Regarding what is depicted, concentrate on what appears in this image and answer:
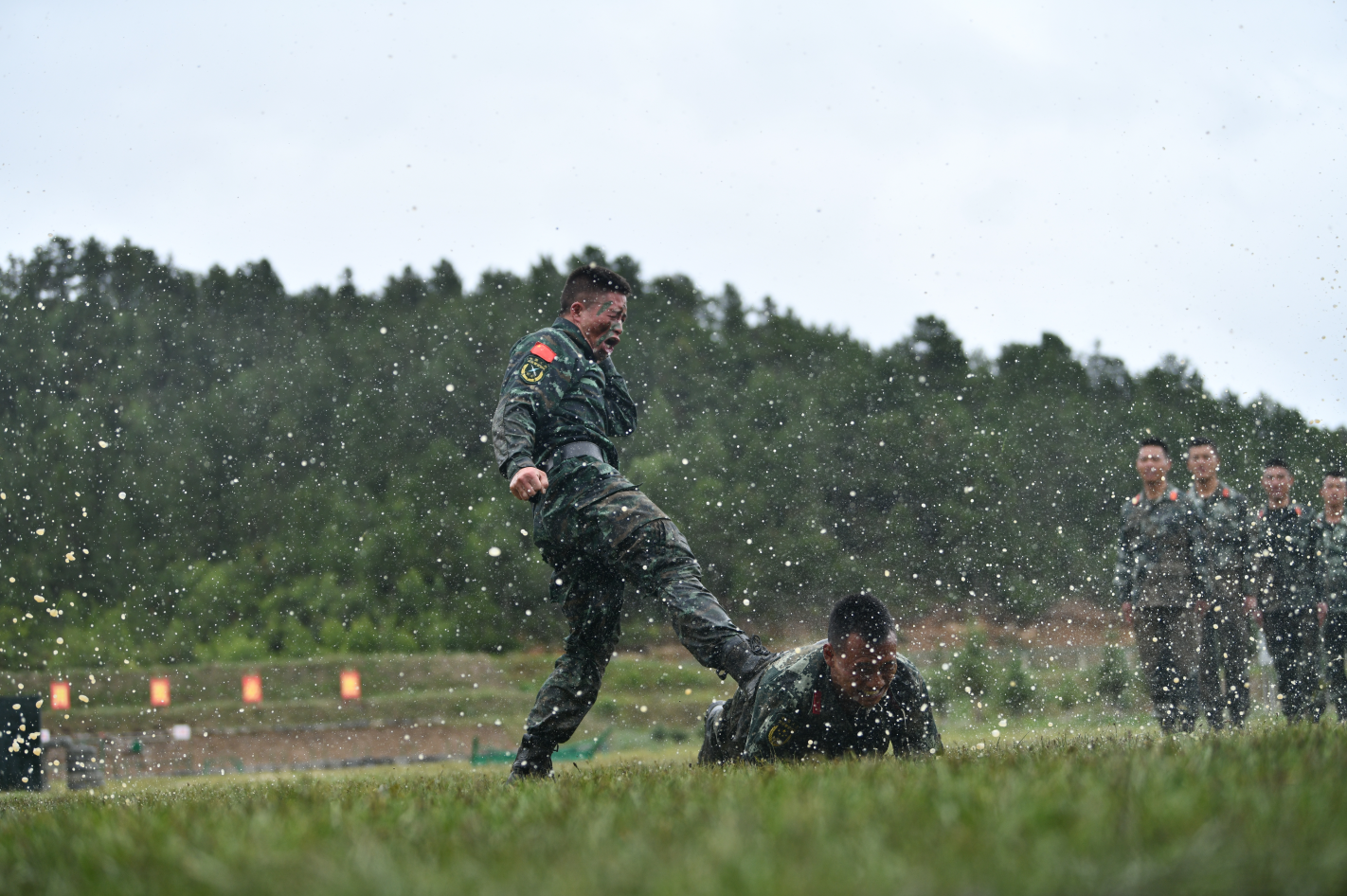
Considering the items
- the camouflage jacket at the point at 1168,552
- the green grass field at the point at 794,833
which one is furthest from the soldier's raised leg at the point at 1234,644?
the green grass field at the point at 794,833

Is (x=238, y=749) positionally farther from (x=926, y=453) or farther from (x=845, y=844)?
(x=845, y=844)

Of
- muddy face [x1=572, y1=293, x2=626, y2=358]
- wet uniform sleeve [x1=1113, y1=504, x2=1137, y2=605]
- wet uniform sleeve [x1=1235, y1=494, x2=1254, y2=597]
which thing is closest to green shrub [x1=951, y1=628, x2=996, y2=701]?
wet uniform sleeve [x1=1235, y1=494, x2=1254, y2=597]

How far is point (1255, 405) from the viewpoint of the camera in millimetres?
27609

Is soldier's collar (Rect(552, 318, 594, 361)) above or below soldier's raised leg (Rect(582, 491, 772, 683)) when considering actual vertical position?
above

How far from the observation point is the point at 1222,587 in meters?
9.16

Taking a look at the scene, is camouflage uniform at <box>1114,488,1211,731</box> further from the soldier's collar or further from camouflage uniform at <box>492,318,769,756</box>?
the soldier's collar

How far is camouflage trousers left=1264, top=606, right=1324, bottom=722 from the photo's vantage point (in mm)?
9148

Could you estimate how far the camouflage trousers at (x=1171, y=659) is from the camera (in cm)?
840

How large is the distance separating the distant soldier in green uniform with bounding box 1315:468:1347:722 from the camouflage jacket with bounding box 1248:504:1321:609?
0.08 m

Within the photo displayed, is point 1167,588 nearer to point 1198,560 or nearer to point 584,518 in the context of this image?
point 1198,560

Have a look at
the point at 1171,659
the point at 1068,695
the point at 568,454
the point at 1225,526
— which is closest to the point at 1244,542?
the point at 1225,526

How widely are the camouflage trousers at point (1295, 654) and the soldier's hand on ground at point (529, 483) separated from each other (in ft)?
23.1

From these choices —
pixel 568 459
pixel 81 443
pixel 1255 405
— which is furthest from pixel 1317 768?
pixel 81 443

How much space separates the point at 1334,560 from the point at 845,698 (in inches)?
247
